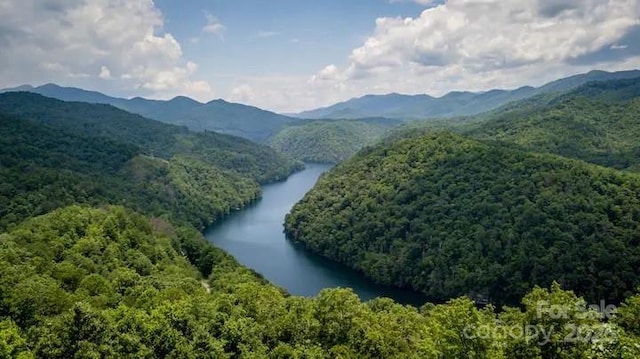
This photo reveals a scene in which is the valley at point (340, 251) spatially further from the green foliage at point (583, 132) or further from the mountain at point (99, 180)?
the green foliage at point (583, 132)

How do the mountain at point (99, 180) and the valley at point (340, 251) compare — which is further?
the mountain at point (99, 180)

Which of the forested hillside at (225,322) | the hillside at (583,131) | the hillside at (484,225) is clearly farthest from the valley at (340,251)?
the hillside at (583,131)

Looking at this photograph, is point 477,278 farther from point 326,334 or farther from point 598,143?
point 598,143

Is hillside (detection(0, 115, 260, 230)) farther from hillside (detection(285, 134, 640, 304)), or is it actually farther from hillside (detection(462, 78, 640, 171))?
hillside (detection(462, 78, 640, 171))

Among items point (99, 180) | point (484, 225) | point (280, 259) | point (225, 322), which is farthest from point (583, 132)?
point (225, 322)

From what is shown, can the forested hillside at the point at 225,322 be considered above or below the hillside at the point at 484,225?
above

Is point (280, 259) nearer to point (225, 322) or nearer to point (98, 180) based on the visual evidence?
point (98, 180)

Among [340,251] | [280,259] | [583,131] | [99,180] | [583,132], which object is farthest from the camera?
[583,131]

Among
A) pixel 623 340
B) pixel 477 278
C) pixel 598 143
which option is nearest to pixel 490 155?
pixel 477 278
